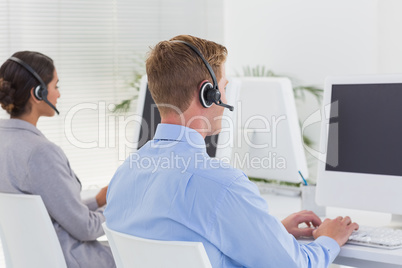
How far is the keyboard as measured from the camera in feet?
5.63

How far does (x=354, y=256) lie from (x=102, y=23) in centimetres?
337

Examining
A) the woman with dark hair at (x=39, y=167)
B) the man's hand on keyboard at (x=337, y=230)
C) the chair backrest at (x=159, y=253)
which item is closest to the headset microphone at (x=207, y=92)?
the chair backrest at (x=159, y=253)

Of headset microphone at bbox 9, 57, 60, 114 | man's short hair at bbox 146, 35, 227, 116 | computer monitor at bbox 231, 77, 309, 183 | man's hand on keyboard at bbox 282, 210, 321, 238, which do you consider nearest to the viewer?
man's short hair at bbox 146, 35, 227, 116

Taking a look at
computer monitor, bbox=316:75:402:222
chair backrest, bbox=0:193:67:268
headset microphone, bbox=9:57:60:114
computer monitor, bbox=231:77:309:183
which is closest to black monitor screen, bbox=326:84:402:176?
computer monitor, bbox=316:75:402:222

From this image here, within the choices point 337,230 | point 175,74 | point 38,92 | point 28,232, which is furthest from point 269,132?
point 175,74

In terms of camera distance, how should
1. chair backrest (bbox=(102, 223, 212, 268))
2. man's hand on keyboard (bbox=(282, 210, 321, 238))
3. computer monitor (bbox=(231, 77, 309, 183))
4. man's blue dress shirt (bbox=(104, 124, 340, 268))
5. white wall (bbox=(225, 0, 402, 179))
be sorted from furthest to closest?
white wall (bbox=(225, 0, 402, 179)), computer monitor (bbox=(231, 77, 309, 183)), man's hand on keyboard (bbox=(282, 210, 321, 238)), man's blue dress shirt (bbox=(104, 124, 340, 268)), chair backrest (bbox=(102, 223, 212, 268))

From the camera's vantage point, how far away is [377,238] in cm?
177

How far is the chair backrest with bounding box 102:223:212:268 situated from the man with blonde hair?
7cm

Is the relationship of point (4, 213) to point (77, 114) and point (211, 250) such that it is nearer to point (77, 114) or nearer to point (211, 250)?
point (211, 250)

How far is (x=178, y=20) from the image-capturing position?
4.99m

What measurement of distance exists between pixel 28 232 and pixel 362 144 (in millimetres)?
1180

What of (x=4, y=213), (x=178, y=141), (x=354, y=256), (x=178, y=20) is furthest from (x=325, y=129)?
(x=178, y=20)

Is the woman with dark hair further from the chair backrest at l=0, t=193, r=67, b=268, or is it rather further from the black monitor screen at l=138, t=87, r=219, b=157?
the black monitor screen at l=138, t=87, r=219, b=157

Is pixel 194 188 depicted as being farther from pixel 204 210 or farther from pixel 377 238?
pixel 377 238
